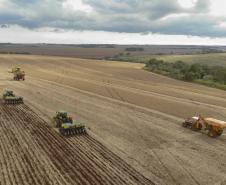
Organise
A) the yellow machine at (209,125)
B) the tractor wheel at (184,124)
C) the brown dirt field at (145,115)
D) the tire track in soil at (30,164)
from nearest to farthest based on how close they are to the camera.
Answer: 1. the tire track in soil at (30,164)
2. the brown dirt field at (145,115)
3. the yellow machine at (209,125)
4. the tractor wheel at (184,124)

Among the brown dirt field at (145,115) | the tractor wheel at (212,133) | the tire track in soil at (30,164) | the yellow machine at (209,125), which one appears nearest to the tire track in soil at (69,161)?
the tire track in soil at (30,164)

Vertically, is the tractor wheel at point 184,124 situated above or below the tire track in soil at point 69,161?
above

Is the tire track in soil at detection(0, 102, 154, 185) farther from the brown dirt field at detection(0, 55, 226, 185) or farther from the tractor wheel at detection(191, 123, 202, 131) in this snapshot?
the tractor wheel at detection(191, 123, 202, 131)

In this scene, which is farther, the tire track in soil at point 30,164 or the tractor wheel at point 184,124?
the tractor wheel at point 184,124

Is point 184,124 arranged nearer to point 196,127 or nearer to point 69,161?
point 196,127

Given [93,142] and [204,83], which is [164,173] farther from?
[204,83]

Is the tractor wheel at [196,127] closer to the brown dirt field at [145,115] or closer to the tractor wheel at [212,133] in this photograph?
the brown dirt field at [145,115]

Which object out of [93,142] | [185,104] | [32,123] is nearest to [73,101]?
[32,123]
